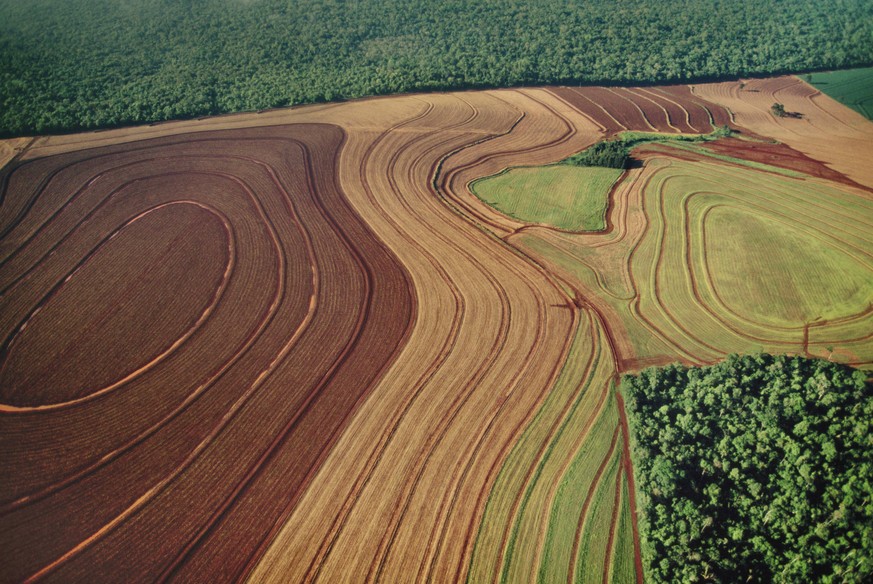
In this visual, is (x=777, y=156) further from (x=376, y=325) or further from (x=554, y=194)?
(x=376, y=325)

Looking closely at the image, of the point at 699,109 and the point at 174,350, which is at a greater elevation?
the point at 699,109

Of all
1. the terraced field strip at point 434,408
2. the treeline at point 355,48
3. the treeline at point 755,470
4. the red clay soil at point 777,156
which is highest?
the treeline at point 355,48

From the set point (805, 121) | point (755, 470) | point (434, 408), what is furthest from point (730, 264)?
point (805, 121)

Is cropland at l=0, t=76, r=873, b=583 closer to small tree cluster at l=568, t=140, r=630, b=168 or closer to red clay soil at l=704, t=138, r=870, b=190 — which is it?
red clay soil at l=704, t=138, r=870, b=190

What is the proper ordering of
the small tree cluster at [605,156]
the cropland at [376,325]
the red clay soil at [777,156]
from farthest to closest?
1. the small tree cluster at [605,156]
2. the red clay soil at [777,156]
3. the cropland at [376,325]

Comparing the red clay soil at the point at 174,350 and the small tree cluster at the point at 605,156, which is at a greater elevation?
the small tree cluster at the point at 605,156

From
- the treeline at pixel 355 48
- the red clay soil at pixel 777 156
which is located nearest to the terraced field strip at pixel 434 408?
the treeline at pixel 355 48

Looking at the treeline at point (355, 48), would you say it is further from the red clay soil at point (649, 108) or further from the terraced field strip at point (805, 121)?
the terraced field strip at point (805, 121)
